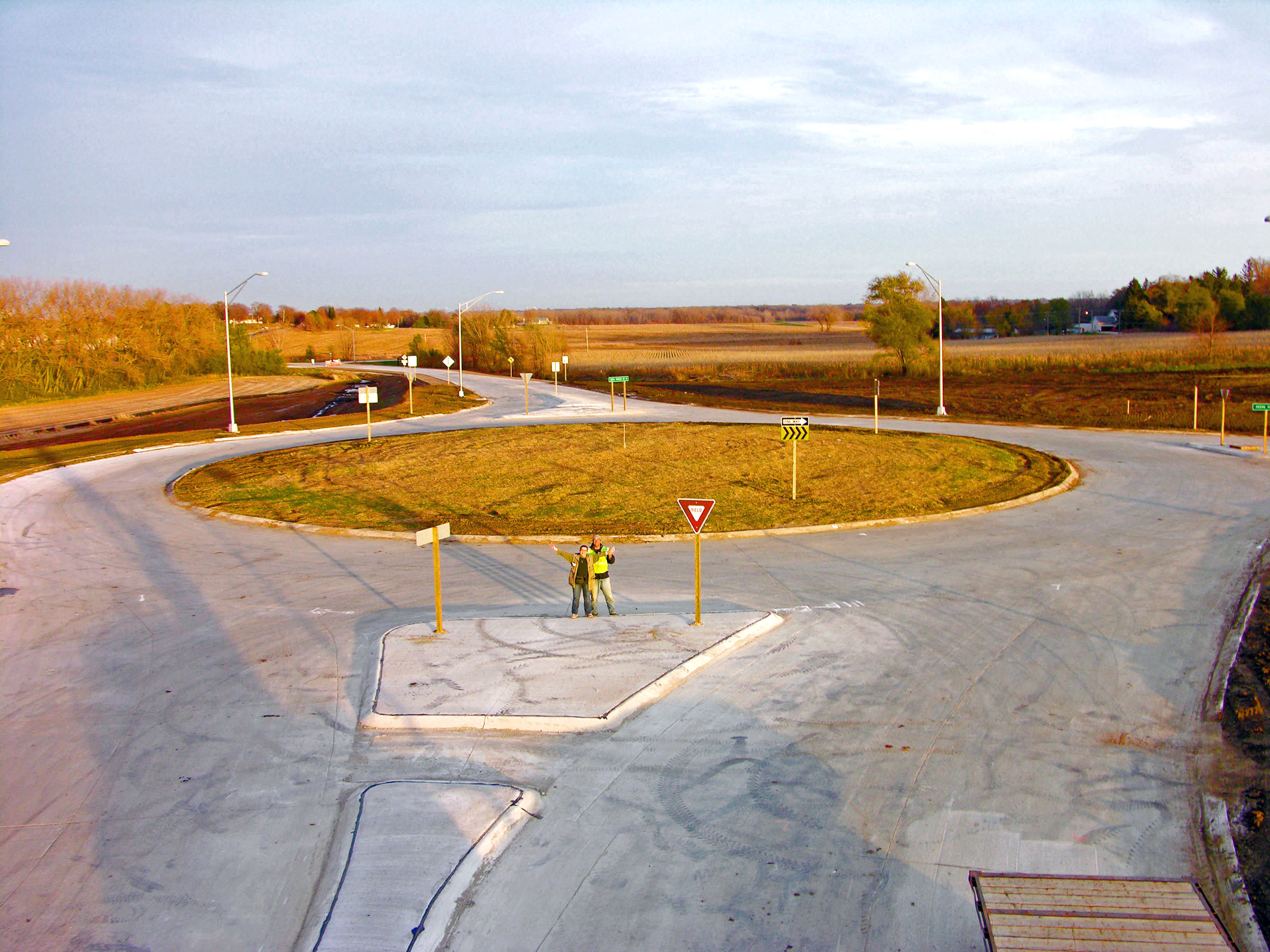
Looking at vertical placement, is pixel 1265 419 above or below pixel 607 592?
above

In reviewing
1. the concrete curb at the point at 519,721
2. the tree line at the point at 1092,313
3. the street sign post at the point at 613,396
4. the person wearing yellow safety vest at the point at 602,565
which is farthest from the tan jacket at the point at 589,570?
the tree line at the point at 1092,313

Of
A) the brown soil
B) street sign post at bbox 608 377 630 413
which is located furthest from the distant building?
street sign post at bbox 608 377 630 413

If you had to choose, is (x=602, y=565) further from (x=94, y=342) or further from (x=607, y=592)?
(x=94, y=342)

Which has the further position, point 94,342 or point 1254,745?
point 94,342

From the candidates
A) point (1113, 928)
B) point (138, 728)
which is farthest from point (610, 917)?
point (138, 728)

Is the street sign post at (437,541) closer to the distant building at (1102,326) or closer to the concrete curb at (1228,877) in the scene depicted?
the concrete curb at (1228,877)

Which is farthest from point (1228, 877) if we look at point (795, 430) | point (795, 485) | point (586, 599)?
point (795, 430)

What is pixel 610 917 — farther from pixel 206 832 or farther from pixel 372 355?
pixel 372 355
